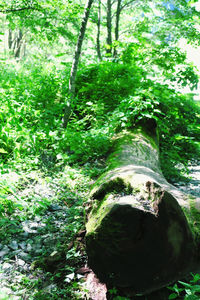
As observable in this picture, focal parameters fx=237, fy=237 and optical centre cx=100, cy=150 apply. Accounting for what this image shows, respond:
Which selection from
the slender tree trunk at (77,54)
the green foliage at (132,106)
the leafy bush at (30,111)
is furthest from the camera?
the slender tree trunk at (77,54)

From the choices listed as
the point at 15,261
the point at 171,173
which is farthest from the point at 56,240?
the point at 171,173

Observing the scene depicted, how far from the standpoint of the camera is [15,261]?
7.73 ft

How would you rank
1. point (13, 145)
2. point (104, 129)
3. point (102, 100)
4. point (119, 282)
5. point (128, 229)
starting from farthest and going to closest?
point (102, 100) < point (104, 129) < point (13, 145) < point (119, 282) < point (128, 229)

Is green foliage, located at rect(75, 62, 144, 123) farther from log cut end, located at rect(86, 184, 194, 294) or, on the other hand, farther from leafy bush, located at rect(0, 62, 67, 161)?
log cut end, located at rect(86, 184, 194, 294)

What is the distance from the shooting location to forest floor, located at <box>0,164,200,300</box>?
6.80ft

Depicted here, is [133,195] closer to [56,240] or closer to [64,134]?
[56,240]

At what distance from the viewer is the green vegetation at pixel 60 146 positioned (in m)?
2.35

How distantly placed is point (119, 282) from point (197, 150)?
5699 mm

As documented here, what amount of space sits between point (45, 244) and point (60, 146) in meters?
2.23

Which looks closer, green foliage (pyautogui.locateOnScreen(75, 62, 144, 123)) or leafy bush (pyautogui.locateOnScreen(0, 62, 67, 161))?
leafy bush (pyautogui.locateOnScreen(0, 62, 67, 161))

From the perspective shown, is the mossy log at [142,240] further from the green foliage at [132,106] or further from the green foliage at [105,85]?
the green foliage at [105,85]

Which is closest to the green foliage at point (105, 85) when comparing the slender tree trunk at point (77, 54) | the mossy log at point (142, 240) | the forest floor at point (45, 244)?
the slender tree trunk at point (77, 54)

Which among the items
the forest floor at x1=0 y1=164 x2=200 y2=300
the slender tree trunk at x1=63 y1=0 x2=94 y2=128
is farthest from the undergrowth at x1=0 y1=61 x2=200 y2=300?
the slender tree trunk at x1=63 y1=0 x2=94 y2=128

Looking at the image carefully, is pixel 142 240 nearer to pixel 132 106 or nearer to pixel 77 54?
pixel 132 106
